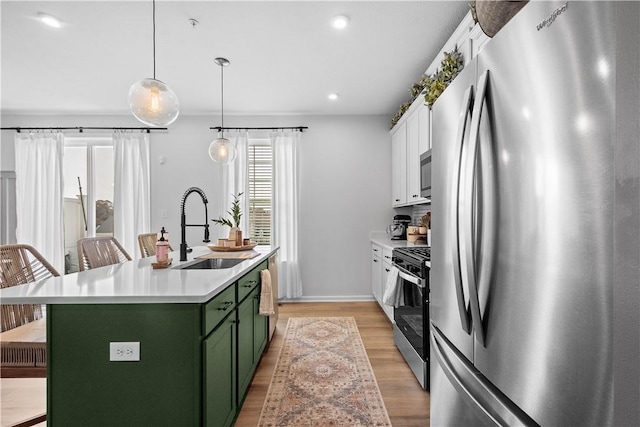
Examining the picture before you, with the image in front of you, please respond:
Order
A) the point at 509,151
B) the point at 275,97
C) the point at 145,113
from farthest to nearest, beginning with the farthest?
the point at 275,97 → the point at 145,113 → the point at 509,151

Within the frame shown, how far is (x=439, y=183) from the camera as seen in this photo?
1.21 metres

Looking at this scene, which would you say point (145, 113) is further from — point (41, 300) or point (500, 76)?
point (500, 76)

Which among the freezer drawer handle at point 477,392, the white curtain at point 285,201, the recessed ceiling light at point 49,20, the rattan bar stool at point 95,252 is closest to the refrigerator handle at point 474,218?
the freezer drawer handle at point 477,392

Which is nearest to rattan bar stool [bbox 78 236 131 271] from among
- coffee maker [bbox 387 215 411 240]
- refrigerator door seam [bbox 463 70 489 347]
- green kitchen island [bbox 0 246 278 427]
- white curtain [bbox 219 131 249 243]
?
green kitchen island [bbox 0 246 278 427]

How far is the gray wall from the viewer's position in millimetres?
4520

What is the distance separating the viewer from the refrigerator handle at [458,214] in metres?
0.92

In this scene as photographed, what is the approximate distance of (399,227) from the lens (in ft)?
13.0

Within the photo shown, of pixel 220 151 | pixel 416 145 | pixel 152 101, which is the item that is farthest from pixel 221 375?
pixel 416 145

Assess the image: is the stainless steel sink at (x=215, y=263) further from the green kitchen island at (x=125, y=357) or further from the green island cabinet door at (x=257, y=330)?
the green kitchen island at (x=125, y=357)

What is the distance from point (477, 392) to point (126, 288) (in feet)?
4.46

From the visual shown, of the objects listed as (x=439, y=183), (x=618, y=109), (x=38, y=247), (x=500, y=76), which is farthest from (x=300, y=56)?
(x=38, y=247)

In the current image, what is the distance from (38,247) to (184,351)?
4525mm

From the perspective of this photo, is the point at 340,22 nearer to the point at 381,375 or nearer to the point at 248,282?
the point at 248,282

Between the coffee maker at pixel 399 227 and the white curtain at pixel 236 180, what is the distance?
1.99 meters
